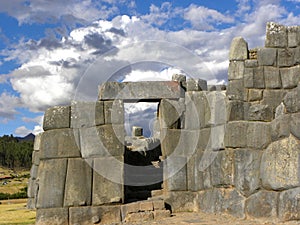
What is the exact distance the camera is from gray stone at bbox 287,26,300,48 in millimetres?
9373

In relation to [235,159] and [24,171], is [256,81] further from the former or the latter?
[24,171]

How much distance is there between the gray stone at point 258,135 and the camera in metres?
8.40

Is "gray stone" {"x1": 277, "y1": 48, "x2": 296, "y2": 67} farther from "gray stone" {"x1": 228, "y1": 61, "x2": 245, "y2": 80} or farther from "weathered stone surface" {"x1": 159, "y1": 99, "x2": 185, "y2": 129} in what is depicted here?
"weathered stone surface" {"x1": 159, "y1": 99, "x2": 185, "y2": 129}

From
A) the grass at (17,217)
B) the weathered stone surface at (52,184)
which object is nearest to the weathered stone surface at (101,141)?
the weathered stone surface at (52,184)

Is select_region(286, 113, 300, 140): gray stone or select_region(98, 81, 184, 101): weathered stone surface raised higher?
select_region(98, 81, 184, 101): weathered stone surface

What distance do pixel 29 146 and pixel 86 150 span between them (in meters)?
59.7

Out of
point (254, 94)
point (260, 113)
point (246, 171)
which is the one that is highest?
point (254, 94)

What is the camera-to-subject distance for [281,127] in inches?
309

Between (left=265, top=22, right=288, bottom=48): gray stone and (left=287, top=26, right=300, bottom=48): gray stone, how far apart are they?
8 centimetres

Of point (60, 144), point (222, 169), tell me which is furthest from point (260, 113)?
point (60, 144)

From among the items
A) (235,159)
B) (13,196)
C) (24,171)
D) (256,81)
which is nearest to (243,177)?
(235,159)

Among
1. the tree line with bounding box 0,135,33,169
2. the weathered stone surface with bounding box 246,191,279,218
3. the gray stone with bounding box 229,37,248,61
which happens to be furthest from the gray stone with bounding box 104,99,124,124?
the tree line with bounding box 0,135,33,169

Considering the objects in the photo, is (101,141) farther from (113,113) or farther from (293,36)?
(293,36)

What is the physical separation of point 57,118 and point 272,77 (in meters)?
4.74
